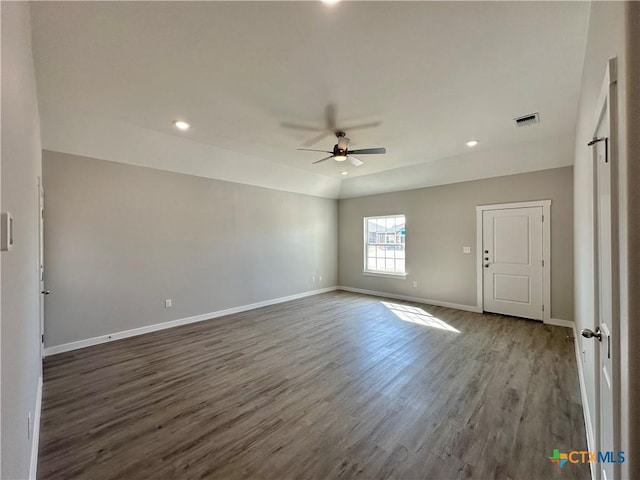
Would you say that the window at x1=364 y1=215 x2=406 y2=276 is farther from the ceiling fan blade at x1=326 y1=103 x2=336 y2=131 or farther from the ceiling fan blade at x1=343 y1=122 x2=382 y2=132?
the ceiling fan blade at x1=326 y1=103 x2=336 y2=131

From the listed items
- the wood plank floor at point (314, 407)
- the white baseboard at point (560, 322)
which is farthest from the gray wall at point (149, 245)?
the white baseboard at point (560, 322)

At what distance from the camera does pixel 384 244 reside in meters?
6.91

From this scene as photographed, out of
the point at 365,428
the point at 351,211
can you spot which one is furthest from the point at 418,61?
the point at 351,211

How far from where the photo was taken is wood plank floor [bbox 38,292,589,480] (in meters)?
1.76

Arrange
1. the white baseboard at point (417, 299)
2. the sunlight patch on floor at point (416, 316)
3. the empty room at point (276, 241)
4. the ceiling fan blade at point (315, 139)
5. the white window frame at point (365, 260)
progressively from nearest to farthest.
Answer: the empty room at point (276, 241)
the ceiling fan blade at point (315, 139)
the sunlight patch on floor at point (416, 316)
the white baseboard at point (417, 299)
the white window frame at point (365, 260)

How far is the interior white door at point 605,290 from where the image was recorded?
1.04m

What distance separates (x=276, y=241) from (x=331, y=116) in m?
3.51

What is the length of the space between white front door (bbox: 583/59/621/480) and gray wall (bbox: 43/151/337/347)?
4992mm

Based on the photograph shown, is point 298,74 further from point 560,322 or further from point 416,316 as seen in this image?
point 560,322

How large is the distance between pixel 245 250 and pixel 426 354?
3788mm

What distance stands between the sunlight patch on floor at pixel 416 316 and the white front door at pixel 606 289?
2.91 metres

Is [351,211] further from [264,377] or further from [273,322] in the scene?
[264,377]

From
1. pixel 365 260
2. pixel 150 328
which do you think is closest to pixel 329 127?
pixel 150 328

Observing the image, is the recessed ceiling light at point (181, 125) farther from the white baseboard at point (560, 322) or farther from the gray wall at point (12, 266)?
the white baseboard at point (560, 322)
